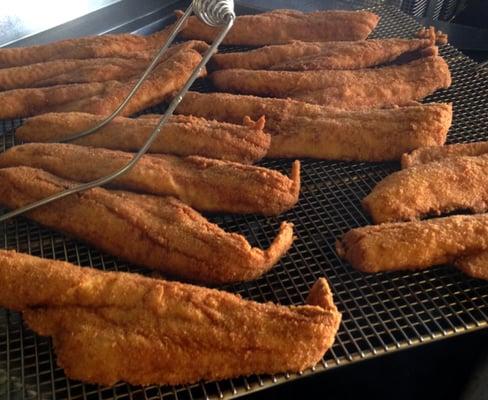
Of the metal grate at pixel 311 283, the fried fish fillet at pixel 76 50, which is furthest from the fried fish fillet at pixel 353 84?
the fried fish fillet at pixel 76 50

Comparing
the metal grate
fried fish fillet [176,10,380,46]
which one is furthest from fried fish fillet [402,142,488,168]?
fried fish fillet [176,10,380,46]

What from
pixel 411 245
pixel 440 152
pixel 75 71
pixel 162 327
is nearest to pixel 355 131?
pixel 440 152

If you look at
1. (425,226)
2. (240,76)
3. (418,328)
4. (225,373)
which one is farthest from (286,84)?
(225,373)

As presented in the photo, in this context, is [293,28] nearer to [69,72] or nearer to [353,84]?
[353,84]

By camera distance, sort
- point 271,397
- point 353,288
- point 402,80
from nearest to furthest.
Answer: point 353,288 → point 271,397 → point 402,80

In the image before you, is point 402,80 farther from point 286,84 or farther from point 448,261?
point 448,261

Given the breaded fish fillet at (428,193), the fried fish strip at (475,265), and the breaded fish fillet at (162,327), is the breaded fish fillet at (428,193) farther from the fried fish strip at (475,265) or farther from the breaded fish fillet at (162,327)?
the breaded fish fillet at (162,327)
